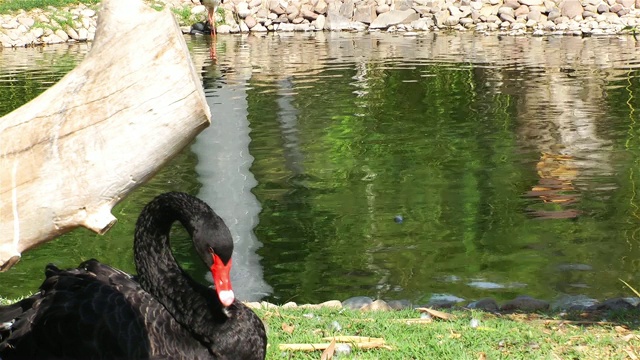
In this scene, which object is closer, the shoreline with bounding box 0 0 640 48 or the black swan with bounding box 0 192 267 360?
the black swan with bounding box 0 192 267 360

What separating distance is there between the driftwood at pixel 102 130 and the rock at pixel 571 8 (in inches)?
1010

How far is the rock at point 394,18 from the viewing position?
96.8 feet

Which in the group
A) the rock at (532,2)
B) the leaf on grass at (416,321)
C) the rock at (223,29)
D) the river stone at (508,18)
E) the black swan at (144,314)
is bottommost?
the leaf on grass at (416,321)

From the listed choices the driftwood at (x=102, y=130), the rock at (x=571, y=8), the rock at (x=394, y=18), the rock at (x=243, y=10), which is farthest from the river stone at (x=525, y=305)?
the rock at (x=243, y=10)

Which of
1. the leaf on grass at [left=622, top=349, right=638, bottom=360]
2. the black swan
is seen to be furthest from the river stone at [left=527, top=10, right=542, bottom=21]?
the black swan

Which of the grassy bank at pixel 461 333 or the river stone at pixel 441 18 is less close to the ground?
the river stone at pixel 441 18

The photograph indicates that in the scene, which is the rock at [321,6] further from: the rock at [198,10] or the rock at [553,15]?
the rock at [553,15]

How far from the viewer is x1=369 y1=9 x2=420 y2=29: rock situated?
29.5 m

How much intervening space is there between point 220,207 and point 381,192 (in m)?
2.11

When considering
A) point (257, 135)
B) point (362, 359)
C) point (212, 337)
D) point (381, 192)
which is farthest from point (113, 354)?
point (257, 135)

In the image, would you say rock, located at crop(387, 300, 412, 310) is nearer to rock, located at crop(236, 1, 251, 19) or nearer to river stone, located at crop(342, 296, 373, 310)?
river stone, located at crop(342, 296, 373, 310)

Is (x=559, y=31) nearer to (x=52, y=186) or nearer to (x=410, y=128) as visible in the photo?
(x=410, y=128)

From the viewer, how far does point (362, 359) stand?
536 centimetres

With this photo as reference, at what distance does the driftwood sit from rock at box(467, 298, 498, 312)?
4.31 metres
